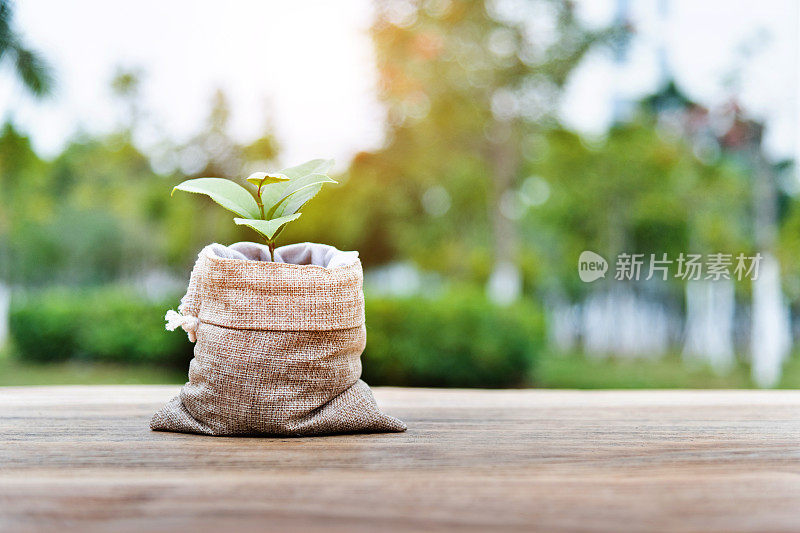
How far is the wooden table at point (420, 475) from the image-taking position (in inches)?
22.4

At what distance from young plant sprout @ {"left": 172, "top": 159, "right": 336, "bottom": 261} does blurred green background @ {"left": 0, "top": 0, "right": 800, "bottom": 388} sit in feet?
9.69

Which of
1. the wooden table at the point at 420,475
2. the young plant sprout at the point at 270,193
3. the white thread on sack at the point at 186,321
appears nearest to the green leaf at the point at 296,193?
the young plant sprout at the point at 270,193

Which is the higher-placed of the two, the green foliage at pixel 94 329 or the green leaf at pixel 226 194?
the green leaf at pixel 226 194

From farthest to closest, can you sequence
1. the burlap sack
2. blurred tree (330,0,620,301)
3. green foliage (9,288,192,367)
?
1. blurred tree (330,0,620,301)
2. green foliage (9,288,192,367)
3. the burlap sack

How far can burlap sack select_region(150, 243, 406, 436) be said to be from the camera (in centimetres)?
83

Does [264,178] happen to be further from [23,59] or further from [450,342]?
[23,59]

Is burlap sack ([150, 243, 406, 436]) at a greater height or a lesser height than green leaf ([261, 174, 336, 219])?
lesser

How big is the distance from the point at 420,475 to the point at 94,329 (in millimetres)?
4517

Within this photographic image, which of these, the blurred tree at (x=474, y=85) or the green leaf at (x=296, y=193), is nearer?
the green leaf at (x=296, y=193)

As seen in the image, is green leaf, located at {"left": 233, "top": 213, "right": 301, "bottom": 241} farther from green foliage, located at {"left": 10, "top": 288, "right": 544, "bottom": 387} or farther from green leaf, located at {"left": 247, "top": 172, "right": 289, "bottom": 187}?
green foliage, located at {"left": 10, "top": 288, "right": 544, "bottom": 387}

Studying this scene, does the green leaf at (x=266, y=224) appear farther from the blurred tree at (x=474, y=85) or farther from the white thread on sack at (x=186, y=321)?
the blurred tree at (x=474, y=85)

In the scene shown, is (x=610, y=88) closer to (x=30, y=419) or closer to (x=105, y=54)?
(x=105, y=54)

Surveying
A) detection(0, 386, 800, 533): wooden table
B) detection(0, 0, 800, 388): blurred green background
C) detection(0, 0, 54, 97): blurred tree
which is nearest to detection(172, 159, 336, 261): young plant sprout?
detection(0, 386, 800, 533): wooden table

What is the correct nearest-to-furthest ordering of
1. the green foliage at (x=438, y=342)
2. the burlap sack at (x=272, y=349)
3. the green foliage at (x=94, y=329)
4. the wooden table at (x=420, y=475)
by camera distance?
1. the wooden table at (x=420, y=475)
2. the burlap sack at (x=272, y=349)
3. the green foliage at (x=438, y=342)
4. the green foliage at (x=94, y=329)
